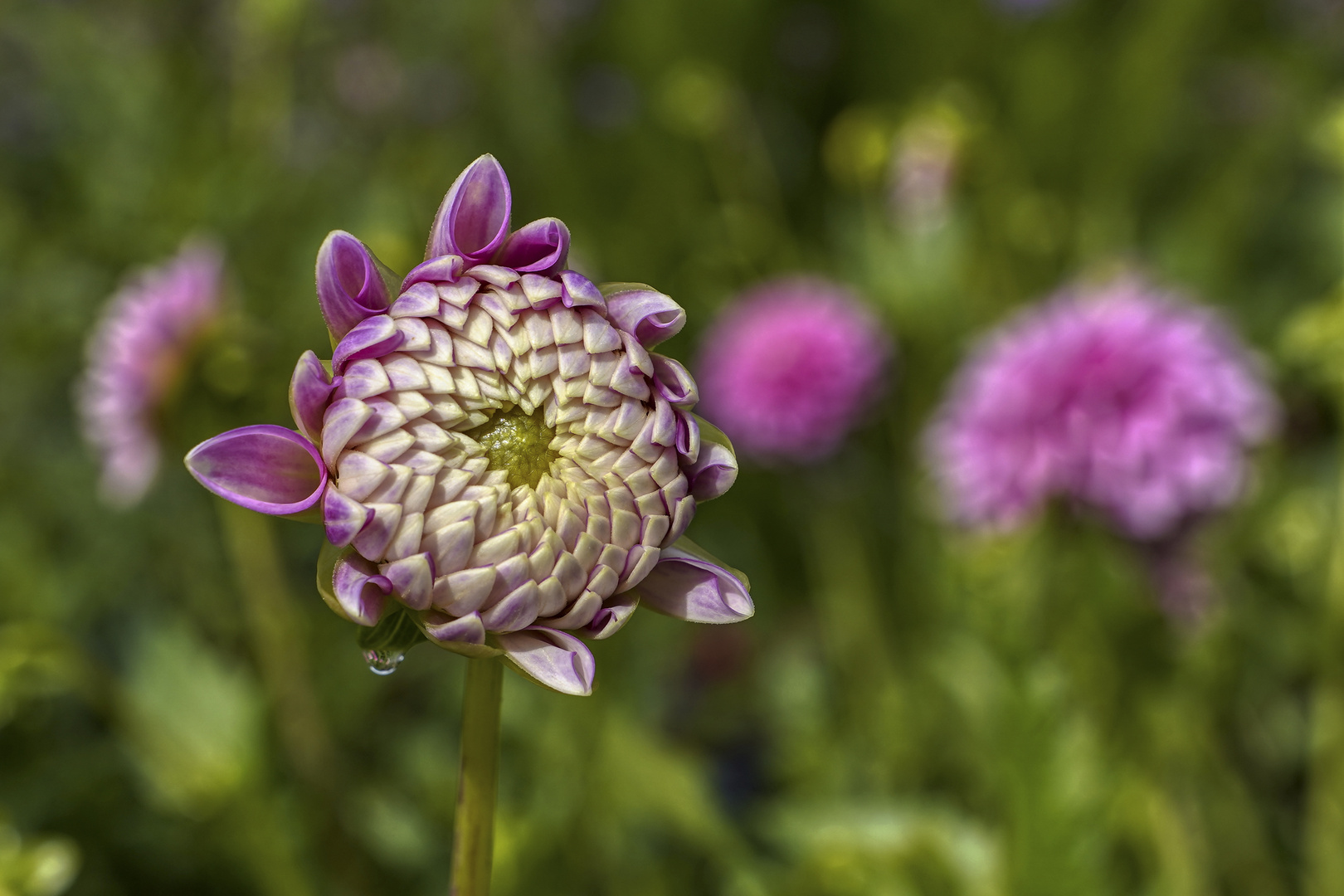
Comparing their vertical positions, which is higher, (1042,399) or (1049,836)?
(1042,399)

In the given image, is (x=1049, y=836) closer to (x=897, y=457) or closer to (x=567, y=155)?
(x=897, y=457)

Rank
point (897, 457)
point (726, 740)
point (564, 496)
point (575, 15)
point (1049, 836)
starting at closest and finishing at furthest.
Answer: point (564, 496) → point (1049, 836) → point (726, 740) → point (897, 457) → point (575, 15)

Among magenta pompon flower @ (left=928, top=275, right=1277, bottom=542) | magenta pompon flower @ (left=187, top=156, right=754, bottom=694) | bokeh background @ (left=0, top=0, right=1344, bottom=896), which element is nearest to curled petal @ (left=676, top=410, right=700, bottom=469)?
magenta pompon flower @ (left=187, top=156, right=754, bottom=694)

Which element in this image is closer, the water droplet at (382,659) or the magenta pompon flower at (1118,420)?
the water droplet at (382,659)

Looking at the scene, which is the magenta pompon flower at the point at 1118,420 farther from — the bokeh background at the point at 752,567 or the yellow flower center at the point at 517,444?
the yellow flower center at the point at 517,444

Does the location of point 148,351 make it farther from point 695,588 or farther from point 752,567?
point 752,567

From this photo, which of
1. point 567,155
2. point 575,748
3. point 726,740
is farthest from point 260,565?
point 567,155

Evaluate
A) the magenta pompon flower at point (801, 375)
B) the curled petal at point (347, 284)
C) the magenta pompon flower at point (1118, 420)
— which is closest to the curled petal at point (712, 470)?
the curled petal at point (347, 284)

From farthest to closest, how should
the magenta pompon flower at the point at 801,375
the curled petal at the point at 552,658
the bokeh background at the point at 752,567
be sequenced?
1. the magenta pompon flower at the point at 801,375
2. the bokeh background at the point at 752,567
3. the curled petal at the point at 552,658
